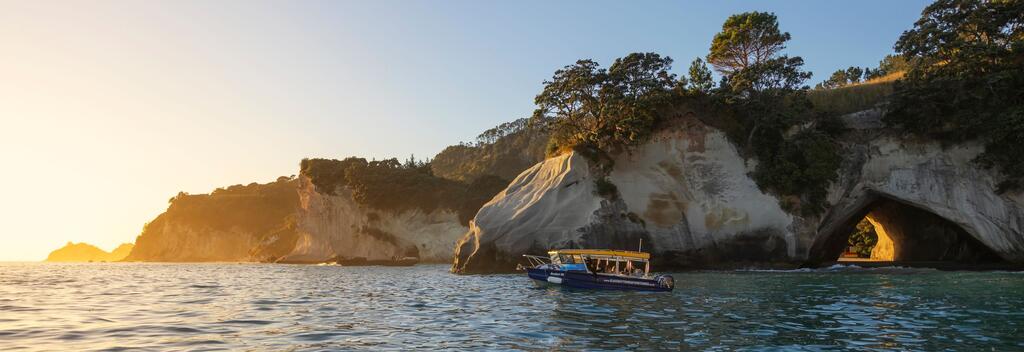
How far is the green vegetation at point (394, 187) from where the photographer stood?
8212cm

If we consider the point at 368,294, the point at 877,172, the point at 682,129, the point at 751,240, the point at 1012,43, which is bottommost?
the point at 368,294

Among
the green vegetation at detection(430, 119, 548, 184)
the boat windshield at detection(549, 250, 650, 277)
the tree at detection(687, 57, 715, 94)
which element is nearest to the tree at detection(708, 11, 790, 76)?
the tree at detection(687, 57, 715, 94)

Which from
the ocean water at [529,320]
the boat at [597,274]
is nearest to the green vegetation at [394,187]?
the boat at [597,274]

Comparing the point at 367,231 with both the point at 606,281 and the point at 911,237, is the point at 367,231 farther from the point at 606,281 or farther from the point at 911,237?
the point at 606,281

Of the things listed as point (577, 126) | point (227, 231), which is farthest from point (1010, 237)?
point (227, 231)

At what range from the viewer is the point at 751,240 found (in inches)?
1825

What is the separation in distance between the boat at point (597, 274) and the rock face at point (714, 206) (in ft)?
42.6

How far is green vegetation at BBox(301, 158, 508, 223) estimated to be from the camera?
82.1m

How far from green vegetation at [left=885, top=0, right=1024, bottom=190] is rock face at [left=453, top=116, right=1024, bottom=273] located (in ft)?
5.07

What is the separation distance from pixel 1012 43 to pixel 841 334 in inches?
1524

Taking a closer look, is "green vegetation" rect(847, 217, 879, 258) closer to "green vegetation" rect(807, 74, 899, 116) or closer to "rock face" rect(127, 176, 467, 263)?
"green vegetation" rect(807, 74, 899, 116)

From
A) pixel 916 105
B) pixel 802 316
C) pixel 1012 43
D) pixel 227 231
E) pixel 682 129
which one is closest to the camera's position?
pixel 802 316

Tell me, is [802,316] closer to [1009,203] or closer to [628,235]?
[628,235]

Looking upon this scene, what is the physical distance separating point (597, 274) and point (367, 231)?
60778 mm
